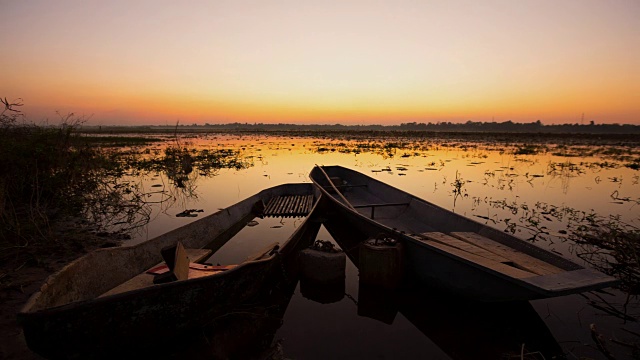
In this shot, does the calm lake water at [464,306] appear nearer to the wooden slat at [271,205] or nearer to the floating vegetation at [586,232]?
the floating vegetation at [586,232]

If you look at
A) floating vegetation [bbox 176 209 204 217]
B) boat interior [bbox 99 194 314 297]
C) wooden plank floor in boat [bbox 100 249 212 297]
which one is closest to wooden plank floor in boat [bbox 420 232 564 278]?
boat interior [bbox 99 194 314 297]

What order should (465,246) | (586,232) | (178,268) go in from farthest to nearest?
(586,232), (465,246), (178,268)

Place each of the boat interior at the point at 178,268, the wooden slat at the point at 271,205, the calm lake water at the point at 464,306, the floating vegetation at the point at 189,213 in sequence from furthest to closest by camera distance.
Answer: the wooden slat at the point at 271,205 < the floating vegetation at the point at 189,213 < the calm lake water at the point at 464,306 < the boat interior at the point at 178,268

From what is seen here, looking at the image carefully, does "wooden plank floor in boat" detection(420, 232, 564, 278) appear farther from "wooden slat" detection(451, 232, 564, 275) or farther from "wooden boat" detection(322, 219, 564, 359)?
"wooden boat" detection(322, 219, 564, 359)

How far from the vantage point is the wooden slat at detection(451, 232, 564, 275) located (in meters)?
4.42

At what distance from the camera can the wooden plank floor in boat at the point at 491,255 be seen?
4.35 m

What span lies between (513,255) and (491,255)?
15.2 inches

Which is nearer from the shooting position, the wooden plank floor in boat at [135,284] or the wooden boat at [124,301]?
the wooden boat at [124,301]

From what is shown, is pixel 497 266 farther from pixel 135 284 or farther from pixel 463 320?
pixel 135 284

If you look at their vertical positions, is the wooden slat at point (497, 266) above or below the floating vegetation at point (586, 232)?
above

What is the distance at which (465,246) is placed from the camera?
5.39 m

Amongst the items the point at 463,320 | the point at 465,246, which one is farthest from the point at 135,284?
the point at 465,246

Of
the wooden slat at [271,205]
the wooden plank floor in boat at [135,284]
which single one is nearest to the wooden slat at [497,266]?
the wooden plank floor in boat at [135,284]

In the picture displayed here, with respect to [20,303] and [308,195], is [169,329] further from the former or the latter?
[308,195]
